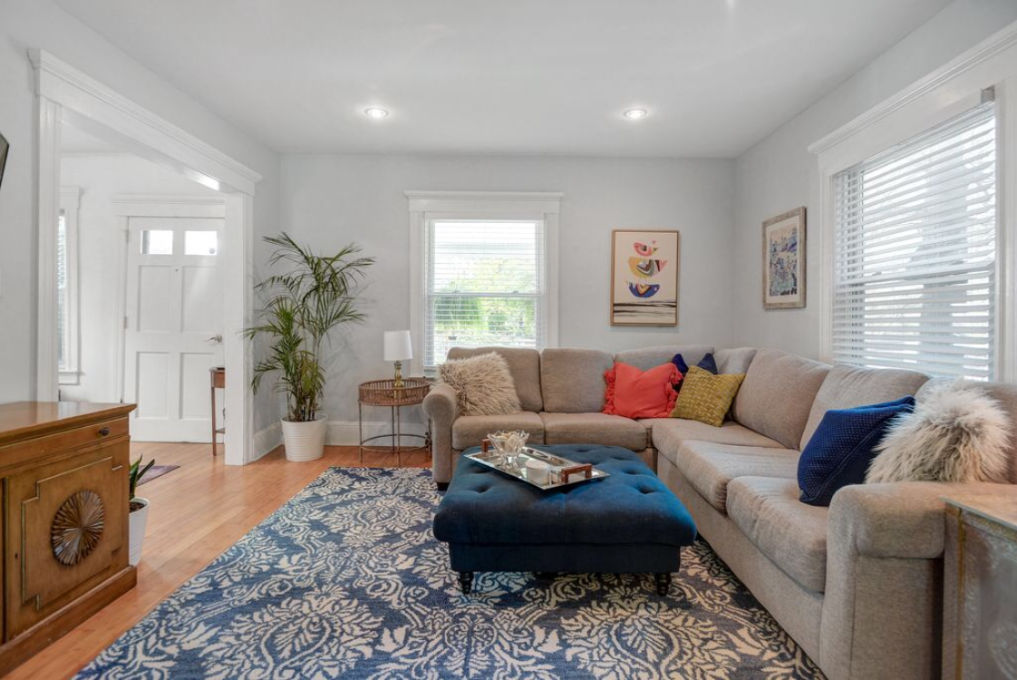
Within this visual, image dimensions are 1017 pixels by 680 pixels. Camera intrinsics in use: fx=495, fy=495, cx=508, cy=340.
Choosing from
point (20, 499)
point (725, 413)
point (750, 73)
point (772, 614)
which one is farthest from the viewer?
point (725, 413)

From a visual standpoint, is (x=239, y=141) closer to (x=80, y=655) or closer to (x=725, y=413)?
(x=80, y=655)

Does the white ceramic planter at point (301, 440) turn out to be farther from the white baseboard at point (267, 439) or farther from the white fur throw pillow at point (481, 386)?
the white fur throw pillow at point (481, 386)

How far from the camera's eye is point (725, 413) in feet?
10.5

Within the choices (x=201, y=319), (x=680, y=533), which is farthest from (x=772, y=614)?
(x=201, y=319)

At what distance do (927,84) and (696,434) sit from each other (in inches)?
79.4

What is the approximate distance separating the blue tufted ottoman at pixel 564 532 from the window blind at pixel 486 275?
2.46 metres

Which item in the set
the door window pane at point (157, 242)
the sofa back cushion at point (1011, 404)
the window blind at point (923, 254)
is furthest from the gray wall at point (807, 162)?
the door window pane at point (157, 242)

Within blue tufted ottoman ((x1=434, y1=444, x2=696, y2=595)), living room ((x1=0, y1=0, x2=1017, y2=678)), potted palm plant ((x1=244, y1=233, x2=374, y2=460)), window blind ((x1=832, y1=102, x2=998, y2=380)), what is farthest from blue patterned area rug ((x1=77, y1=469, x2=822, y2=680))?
potted palm plant ((x1=244, y1=233, x2=374, y2=460))

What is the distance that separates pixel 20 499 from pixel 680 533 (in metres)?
2.28

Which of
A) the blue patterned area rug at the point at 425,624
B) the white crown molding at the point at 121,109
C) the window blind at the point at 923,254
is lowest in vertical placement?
the blue patterned area rug at the point at 425,624

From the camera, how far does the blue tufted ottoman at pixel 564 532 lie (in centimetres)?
190

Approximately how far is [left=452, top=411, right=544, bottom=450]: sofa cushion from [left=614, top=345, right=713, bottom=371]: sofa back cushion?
107cm

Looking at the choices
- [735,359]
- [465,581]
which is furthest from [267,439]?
[735,359]

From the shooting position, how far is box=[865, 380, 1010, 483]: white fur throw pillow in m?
1.50
